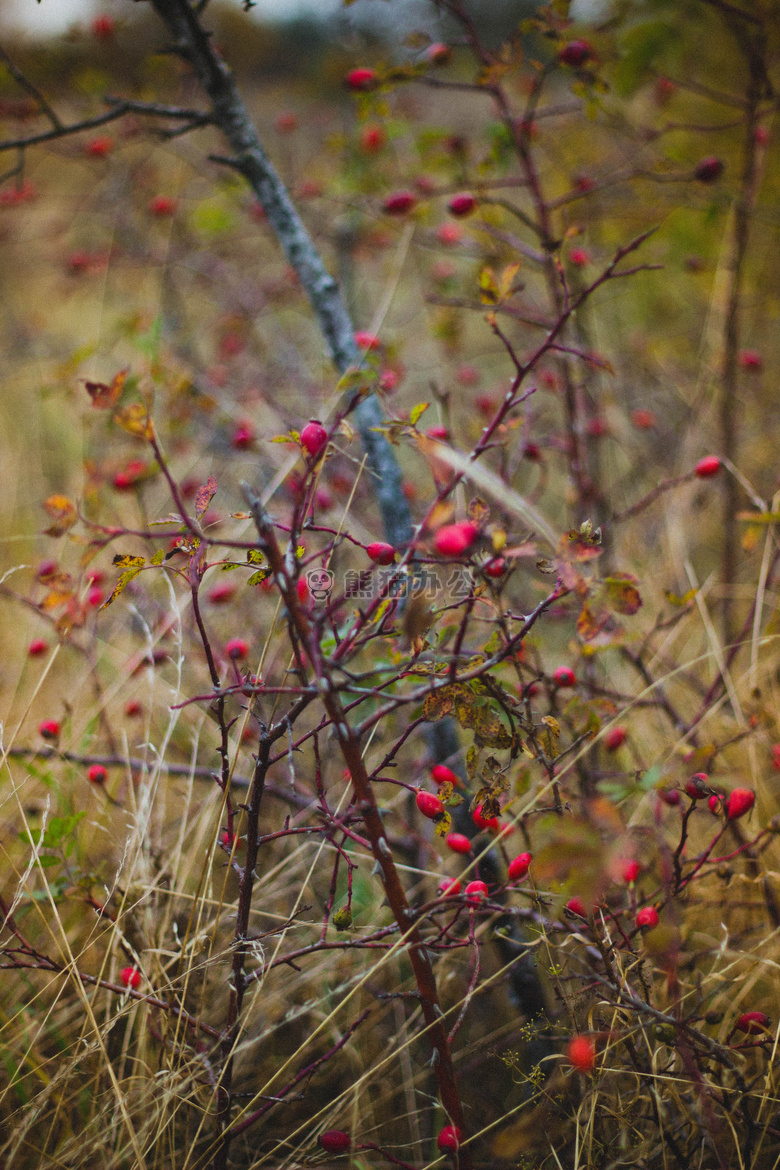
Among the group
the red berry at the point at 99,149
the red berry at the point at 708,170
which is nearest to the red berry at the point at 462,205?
the red berry at the point at 708,170

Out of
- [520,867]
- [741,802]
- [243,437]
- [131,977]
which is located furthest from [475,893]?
[243,437]

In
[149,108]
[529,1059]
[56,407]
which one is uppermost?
[56,407]

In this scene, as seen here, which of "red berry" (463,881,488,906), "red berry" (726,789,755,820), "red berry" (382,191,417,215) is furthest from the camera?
"red berry" (382,191,417,215)

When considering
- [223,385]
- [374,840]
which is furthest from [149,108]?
[223,385]

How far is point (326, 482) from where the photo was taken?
1.93 m

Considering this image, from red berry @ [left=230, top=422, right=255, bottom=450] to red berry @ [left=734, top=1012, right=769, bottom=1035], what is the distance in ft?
4.49

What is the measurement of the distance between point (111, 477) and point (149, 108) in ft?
3.27

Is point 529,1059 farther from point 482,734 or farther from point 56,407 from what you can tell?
point 56,407

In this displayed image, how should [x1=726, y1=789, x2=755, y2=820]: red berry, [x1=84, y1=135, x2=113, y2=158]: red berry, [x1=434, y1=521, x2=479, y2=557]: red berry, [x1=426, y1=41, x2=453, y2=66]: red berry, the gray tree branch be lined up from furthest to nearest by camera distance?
[x1=84, y1=135, x2=113, y2=158]: red berry < [x1=426, y1=41, x2=453, y2=66]: red berry < the gray tree branch < [x1=726, y1=789, x2=755, y2=820]: red berry < [x1=434, y1=521, x2=479, y2=557]: red berry

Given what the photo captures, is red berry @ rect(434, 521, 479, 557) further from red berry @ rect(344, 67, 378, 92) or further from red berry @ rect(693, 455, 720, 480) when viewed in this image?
red berry @ rect(344, 67, 378, 92)

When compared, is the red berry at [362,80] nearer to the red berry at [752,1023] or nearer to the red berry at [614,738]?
the red berry at [614,738]

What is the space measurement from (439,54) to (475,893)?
146 cm

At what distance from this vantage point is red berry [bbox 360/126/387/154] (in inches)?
72.7

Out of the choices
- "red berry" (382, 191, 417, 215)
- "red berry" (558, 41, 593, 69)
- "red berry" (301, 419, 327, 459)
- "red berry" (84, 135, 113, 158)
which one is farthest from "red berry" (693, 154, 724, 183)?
"red berry" (84, 135, 113, 158)
